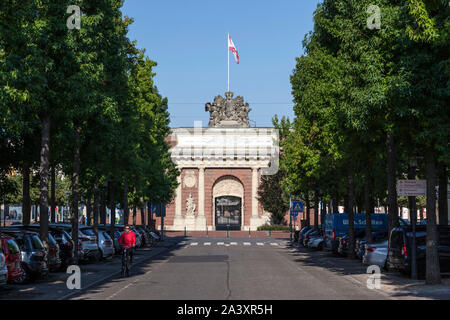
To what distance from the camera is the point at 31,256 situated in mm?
20641

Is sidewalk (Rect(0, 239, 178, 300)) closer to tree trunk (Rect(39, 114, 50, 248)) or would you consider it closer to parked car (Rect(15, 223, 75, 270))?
parked car (Rect(15, 223, 75, 270))

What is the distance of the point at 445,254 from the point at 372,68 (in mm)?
6359

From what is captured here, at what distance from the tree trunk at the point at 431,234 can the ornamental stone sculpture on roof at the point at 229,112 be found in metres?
72.1

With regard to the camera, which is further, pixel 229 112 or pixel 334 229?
pixel 229 112

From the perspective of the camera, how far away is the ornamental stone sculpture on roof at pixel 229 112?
92.1 m

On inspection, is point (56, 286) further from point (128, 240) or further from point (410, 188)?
point (410, 188)

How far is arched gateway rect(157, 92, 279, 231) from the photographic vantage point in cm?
8894

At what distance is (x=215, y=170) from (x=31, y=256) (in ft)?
228

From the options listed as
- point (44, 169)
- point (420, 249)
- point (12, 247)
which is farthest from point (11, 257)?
point (420, 249)

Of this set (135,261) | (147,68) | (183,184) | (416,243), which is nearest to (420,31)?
(416,243)

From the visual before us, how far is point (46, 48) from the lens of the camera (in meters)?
22.8

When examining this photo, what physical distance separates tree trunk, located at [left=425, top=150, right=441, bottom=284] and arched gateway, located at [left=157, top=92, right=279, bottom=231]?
68.1 m

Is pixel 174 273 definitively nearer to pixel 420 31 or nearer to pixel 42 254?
pixel 42 254

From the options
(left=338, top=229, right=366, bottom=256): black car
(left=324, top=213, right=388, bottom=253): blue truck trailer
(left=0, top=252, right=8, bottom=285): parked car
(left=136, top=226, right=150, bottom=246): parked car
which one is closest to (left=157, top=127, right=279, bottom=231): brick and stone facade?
(left=136, top=226, right=150, bottom=246): parked car
